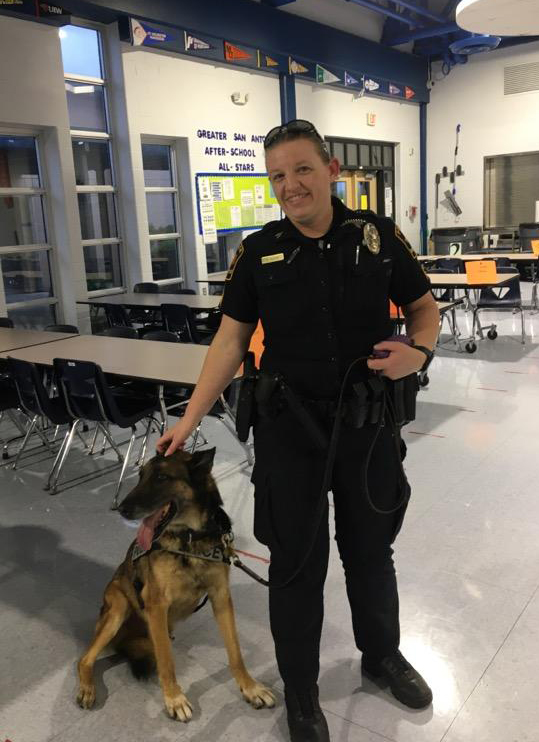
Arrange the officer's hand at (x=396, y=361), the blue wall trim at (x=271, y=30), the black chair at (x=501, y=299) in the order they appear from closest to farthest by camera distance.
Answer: the officer's hand at (x=396, y=361)
the black chair at (x=501, y=299)
the blue wall trim at (x=271, y=30)

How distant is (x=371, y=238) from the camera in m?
1.64

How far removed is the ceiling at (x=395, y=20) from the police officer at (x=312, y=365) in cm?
878

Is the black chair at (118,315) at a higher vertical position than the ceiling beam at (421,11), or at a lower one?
lower

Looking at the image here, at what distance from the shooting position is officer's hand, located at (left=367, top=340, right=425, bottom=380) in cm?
157

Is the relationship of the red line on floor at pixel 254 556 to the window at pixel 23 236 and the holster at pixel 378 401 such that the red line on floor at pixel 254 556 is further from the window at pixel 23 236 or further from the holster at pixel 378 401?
the window at pixel 23 236

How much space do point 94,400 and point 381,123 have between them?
33.3 ft

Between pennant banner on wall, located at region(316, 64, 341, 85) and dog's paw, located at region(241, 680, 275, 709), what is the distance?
9.85 meters

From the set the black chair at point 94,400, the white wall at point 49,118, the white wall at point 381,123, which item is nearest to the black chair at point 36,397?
the black chair at point 94,400

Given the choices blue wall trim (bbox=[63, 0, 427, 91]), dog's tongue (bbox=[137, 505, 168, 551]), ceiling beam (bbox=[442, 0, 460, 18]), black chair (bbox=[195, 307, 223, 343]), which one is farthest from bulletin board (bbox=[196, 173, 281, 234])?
dog's tongue (bbox=[137, 505, 168, 551])

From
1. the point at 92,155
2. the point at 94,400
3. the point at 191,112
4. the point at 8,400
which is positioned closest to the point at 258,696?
the point at 94,400

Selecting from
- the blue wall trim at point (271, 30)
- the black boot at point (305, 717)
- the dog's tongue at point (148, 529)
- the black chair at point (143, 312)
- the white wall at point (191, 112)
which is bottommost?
the black boot at point (305, 717)

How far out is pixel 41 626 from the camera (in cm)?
243

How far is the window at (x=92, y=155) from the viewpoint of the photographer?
734 cm

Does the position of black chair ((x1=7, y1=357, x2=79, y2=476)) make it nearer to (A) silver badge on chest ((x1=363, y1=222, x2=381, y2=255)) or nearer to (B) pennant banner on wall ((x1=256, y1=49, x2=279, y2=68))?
(A) silver badge on chest ((x1=363, y1=222, x2=381, y2=255))
